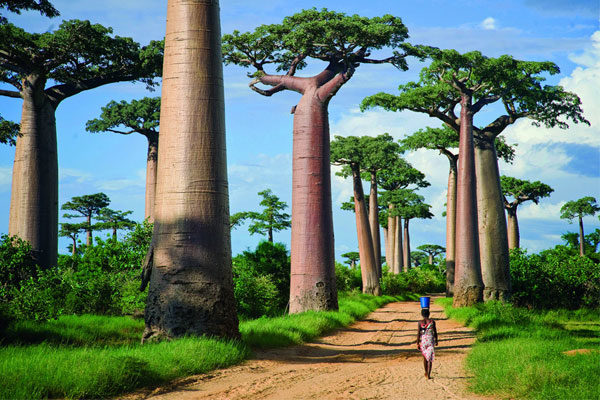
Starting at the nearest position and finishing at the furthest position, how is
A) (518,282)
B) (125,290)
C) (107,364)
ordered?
(107,364) < (125,290) < (518,282)

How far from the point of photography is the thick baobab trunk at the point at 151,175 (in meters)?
25.3

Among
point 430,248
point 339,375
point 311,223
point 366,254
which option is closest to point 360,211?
point 366,254

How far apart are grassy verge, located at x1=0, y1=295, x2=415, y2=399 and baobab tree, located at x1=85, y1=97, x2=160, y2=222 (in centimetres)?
1463

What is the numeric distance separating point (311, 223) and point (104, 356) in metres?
8.22

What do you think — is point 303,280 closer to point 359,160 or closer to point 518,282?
point 518,282

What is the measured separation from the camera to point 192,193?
9.23m

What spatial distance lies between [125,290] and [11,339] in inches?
159

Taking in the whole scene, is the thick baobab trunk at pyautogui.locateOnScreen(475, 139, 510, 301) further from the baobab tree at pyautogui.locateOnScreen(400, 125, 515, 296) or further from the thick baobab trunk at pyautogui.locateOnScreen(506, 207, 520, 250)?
the thick baobab trunk at pyautogui.locateOnScreen(506, 207, 520, 250)

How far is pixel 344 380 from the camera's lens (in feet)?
23.2

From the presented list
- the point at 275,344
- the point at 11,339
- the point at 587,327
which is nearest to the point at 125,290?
the point at 11,339

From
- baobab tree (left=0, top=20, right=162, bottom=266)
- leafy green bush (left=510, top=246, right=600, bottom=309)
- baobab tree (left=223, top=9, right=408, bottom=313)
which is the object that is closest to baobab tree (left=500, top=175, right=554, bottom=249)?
leafy green bush (left=510, top=246, right=600, bottom=309)

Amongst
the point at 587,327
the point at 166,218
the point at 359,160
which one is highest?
the point at 359,160

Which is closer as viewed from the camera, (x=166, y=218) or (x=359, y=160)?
(x=166, y=218)

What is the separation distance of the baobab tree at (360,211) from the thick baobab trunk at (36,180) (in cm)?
1404
